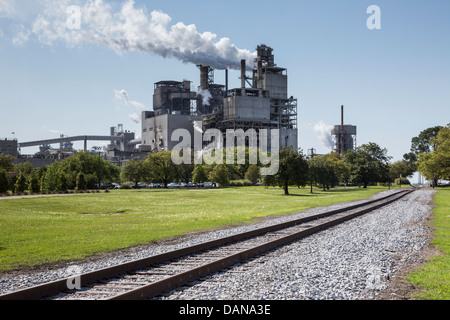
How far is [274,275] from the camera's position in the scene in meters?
11.3

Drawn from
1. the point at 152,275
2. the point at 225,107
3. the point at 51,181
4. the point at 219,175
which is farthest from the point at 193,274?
the point at 225,107

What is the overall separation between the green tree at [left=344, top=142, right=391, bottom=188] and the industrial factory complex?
32.2m

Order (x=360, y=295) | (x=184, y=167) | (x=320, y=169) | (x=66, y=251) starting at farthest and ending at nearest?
(x=184, y=167), (x=320, y=169), (x=66, y=251), (x=360, y=295)

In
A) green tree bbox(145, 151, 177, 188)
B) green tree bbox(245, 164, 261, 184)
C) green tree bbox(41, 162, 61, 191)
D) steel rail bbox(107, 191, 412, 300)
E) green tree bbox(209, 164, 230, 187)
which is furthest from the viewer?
green tree bbox(145, 151, 177, 188)

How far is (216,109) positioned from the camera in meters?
166

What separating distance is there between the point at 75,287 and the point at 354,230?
569 inches

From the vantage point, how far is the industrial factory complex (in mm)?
159500

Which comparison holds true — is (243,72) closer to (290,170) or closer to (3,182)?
(290,170)

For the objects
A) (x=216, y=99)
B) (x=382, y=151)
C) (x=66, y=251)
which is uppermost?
(x=216, y=99)

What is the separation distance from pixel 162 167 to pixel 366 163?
5284 cm

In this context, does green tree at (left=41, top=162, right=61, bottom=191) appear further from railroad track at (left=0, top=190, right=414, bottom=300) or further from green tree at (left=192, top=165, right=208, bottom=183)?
railroad track at (left=0, top=190, right=414, bottom=300)

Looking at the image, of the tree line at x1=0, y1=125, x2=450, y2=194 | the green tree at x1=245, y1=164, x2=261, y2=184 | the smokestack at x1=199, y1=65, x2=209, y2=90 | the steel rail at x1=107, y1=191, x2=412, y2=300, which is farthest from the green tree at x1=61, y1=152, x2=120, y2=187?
the steel rail at x1=107, y1=191, x2=412, y2=300
